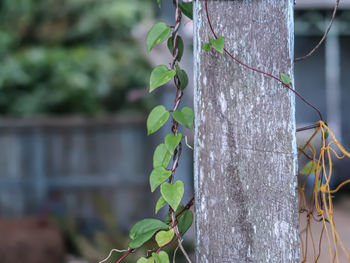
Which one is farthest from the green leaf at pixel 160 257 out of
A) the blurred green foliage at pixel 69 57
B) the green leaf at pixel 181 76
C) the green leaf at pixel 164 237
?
the blurred green foliage at pixel 69 57

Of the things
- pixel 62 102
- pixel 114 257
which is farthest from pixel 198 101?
pixel 62 102

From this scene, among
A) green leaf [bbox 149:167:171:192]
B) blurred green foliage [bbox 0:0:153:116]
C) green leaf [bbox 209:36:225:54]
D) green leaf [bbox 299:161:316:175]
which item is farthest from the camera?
blurred green foliage [bbox 0:0:153:116]

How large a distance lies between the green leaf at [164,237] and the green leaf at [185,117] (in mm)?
240

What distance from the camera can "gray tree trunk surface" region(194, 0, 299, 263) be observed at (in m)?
1.08

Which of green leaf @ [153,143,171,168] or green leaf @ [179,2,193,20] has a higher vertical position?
green leaf @ [179,2,193,20]

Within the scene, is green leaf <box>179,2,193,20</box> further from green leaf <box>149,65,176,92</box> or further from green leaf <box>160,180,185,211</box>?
green leaf <box>160,180,185,211</box>

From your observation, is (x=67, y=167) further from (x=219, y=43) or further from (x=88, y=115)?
→ (x=219, y=43)

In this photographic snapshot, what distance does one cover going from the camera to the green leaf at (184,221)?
46.9 inches

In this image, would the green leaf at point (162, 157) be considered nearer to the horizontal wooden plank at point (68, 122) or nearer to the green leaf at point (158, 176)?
the green leaf at point (158, 176)

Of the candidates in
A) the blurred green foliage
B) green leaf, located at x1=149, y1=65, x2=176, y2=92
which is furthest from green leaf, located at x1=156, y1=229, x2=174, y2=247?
the blurred green foliage

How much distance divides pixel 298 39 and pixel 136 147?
4449 millimetres

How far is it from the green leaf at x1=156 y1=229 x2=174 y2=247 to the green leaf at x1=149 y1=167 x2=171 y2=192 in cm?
10

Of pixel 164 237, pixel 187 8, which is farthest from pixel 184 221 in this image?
pixel 187 8

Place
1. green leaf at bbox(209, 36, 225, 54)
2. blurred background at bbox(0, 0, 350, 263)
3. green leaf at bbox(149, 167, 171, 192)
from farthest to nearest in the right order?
blurred background at bbox(0, 0, 350, 263) < green leaf at bbox(149, 167, 171, 192) < green leaf at bbox(209, 36, 225, 54)
